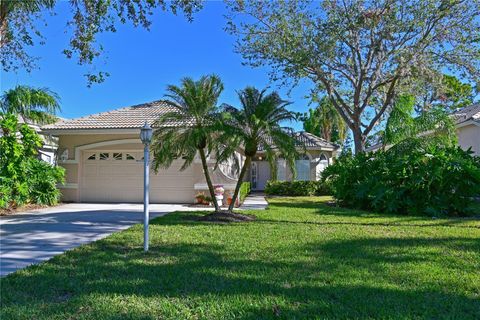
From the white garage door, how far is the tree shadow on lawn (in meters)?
9.53

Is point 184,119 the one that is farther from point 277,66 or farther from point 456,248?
point 277,66

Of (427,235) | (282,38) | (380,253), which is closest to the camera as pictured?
(380,253)

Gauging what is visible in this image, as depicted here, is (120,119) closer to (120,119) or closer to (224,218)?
(120,119)

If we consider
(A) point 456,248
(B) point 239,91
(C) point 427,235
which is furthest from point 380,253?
(B) point 239,91

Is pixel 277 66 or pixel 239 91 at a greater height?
pixel 277 66

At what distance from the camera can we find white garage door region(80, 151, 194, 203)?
16.6 meters

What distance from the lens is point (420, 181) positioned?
12867 millimetres

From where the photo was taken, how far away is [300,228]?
9.61m

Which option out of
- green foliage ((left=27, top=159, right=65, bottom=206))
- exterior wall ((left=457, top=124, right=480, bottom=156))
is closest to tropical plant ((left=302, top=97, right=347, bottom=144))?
exterior wall ((left=457, top=124, right=480, bottom=156))

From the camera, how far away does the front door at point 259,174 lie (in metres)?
28.6

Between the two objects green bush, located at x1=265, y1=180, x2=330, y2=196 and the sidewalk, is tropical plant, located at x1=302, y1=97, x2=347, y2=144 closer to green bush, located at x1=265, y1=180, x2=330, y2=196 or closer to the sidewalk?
green bush, located at x1=265, y1=180, x2=330, y2=196

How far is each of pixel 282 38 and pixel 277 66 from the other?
5.47ft

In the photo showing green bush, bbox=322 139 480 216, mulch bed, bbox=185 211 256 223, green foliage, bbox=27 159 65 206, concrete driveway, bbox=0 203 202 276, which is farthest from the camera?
green foliage, bbox=27 159 65 206

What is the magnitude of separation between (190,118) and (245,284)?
706 centimetres
